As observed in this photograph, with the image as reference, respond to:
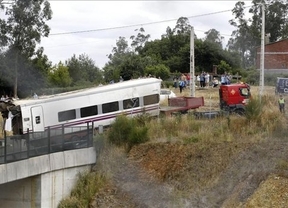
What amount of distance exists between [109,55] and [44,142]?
74.7m

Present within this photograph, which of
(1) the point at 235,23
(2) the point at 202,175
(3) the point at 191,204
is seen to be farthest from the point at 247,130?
(1) the point at 235,23

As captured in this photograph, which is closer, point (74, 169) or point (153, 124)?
point (74, 169)

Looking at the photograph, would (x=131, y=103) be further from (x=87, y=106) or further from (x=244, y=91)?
(x=244, y=91)

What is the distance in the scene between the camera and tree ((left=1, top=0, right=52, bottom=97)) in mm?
49500

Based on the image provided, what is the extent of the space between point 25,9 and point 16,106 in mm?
25685

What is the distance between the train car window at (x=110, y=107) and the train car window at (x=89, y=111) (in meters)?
0.46

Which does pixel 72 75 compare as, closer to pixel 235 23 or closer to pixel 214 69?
pixel 214 69

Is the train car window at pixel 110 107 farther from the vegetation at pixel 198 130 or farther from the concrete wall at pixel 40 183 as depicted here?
the concrete wall at pixel 40 183

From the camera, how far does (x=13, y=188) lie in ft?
69.9

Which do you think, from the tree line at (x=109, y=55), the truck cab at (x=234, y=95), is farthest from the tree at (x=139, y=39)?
the truck cab at (x=234, y=95)

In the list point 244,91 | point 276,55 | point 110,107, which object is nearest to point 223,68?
point 276,55

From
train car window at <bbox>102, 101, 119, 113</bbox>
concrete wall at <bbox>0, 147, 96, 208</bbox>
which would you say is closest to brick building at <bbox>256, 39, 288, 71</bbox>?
train car window at <bbox>102, 101, 119, 113</bbox>

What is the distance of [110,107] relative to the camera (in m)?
27.5

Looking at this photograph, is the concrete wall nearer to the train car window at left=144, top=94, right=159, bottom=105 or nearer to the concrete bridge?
the concrete bridge
